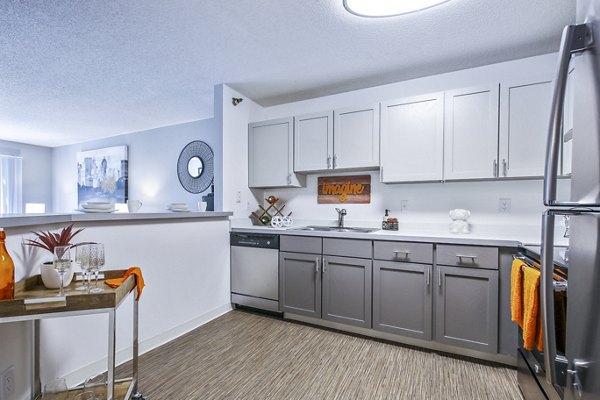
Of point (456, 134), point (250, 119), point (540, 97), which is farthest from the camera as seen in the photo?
point (250, 119)

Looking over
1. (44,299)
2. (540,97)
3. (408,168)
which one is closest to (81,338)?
(44,299)

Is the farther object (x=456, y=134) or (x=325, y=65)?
(x=325, y=65)

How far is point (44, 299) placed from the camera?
3.73ft

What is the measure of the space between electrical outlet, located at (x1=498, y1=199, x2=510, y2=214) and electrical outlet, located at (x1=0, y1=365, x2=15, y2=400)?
3.36 metres

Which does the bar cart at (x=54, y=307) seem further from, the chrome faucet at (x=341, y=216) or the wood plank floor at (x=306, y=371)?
the chrome faucet at (x=341, y=216)

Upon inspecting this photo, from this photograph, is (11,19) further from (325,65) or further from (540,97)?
(540,97)

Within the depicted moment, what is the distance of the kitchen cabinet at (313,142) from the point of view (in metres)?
2.86

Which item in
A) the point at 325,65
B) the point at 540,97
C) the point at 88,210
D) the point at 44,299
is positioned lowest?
the point at 44,299

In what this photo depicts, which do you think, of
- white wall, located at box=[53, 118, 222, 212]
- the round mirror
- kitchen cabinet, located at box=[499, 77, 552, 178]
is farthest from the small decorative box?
the round mirror

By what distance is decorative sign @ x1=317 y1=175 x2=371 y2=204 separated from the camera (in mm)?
2982

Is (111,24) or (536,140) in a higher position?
(111,24)

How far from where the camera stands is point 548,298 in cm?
68

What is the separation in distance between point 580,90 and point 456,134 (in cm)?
183

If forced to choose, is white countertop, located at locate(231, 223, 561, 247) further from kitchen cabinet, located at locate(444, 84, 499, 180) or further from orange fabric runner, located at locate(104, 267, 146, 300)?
orange fabric runner, located at locate(104, 267, 146, 300)
